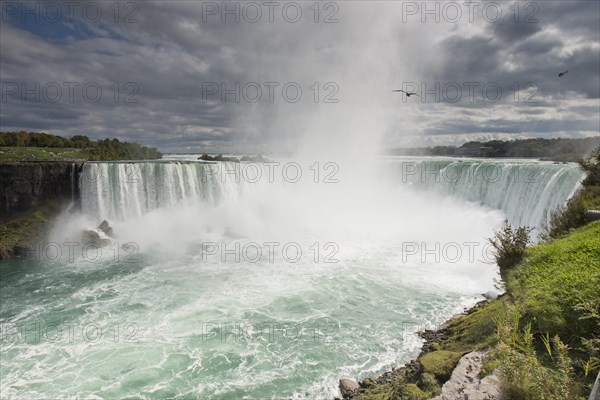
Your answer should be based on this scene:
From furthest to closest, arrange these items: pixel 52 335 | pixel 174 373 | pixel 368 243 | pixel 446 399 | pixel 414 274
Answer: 1. pixel 368 243
2. pixel 414 274
3. pixel 52 335
4. pixel 174 373
5. pixel 446 399

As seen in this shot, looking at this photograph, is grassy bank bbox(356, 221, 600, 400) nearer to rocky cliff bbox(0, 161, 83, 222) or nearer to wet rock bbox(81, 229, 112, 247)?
wet rock bbox(81, 229, 112, 247)

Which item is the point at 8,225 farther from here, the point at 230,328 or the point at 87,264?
the point at 230,328

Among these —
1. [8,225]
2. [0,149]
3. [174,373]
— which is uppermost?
[0,149]

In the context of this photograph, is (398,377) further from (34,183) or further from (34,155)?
(34,155)

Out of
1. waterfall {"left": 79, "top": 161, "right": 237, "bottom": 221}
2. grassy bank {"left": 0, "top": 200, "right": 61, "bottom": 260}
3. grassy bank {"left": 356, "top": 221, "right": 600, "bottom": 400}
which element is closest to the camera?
grassy bank {"left": 356, "top": 221, "right": 600, "bottom": 400}

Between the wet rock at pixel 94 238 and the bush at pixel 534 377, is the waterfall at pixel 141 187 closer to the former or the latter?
the wet rock at pixel 94 238

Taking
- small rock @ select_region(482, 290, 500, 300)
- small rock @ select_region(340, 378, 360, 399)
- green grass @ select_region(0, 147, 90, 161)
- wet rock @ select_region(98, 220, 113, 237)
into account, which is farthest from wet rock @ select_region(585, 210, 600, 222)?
green grass @ select_region(0, 147, 90, 161)

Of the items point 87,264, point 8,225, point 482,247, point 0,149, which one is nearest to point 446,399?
point 482,247

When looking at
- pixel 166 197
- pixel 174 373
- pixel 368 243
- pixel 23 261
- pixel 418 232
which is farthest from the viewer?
pixel 166 197
